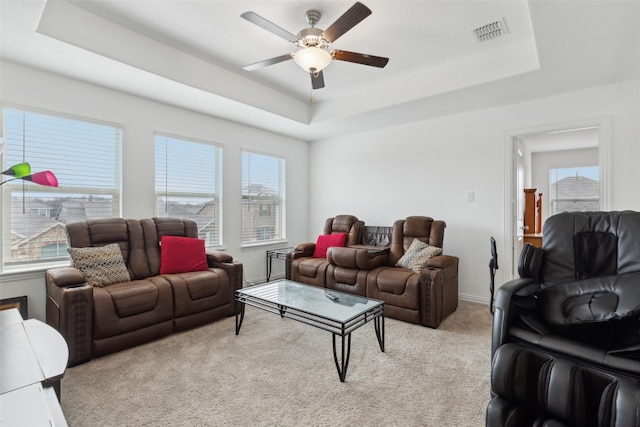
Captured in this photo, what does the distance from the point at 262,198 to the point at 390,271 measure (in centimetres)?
251

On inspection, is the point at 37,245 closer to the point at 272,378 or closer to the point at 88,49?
the point at 88,49

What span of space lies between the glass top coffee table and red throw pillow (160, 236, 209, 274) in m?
0.79

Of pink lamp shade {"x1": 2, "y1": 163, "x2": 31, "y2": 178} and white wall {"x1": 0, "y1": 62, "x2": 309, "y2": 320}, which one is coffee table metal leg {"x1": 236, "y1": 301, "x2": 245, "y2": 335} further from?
pink lamp shade {"x1": 2, "y1": 163, "x2": 31, "y2": 178}

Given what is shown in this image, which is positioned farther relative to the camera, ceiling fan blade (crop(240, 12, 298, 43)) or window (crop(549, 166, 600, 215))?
window (crop(549, 166, 600, 215))

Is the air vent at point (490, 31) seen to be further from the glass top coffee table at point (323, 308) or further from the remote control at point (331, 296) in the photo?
the remote control at point (331, 296)

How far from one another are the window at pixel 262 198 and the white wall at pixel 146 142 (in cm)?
13

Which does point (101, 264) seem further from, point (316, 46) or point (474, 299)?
point (474, 299)

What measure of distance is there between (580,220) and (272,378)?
2350 mm

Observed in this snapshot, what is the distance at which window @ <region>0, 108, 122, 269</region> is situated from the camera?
109 inches

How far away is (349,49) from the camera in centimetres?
309

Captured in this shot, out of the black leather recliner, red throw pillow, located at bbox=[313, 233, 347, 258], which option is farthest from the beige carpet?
red throw pillow, located at bbox=[313, 233, 347, 258]

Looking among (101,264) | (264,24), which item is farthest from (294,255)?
(264,24)

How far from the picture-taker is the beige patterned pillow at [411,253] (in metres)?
3.66

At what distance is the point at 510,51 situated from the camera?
117 inches
